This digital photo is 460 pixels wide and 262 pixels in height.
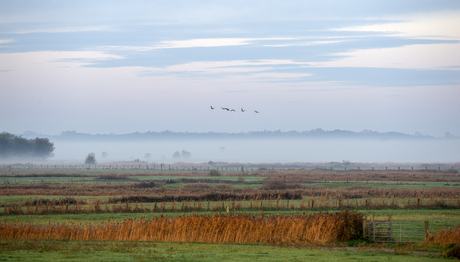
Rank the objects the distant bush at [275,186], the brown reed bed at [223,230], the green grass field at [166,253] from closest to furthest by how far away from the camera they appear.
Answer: the green grass field at [166,253] → the brown reed bed at [223,230] → the distant bush at [275,186]

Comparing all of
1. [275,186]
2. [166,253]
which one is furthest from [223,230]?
[275,186]

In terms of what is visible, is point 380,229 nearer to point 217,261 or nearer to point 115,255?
point 217,261

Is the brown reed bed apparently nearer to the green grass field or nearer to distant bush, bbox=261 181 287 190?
the green grass field

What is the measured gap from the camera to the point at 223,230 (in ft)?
87.0

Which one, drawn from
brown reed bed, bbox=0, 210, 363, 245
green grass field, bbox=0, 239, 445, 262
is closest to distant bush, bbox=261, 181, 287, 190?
brown reed bed, bbox=0, 210, 363, 245

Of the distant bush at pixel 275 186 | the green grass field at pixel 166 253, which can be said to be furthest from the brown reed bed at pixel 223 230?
the distant bush at pixel 275 186

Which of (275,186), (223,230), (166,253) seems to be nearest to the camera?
(166,253)

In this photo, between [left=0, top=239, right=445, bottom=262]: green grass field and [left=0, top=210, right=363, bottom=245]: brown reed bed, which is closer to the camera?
[left=0, top=239, right=445, bottom=262]: green grass field

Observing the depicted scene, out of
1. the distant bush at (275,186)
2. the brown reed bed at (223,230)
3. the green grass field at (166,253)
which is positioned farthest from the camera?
the distant bush at (275,186)

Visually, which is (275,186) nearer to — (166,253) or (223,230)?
(223,230)

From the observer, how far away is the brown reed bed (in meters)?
25.8

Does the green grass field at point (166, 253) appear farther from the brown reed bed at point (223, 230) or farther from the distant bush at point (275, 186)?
the distant bush at point (275, 186)

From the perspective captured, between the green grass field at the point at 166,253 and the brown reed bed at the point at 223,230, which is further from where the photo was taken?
the brown reed bed at the point at 223,230

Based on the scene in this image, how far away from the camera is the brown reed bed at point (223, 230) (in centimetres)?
2578
